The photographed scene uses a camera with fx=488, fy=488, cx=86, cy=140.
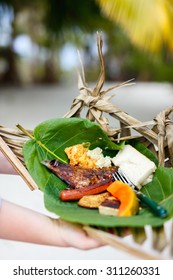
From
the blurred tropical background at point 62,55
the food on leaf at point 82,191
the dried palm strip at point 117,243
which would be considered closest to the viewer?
the dried palm strip at point 117,243

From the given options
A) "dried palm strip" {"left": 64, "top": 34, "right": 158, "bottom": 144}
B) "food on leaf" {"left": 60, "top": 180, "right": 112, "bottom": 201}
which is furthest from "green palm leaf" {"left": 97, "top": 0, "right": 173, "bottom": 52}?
"food on leaf" {"left": 60, "top": 180, "right": 112, "bottom": 201}

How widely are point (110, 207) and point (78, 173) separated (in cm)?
8

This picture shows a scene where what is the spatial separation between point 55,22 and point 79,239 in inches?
163

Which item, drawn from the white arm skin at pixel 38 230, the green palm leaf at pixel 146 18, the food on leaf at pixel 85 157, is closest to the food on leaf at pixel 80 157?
the food on leaf at pixel 85 157

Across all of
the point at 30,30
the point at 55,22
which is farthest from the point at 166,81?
the point at 55,22

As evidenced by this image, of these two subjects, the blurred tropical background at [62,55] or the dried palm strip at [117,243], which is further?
the blurred tropical background at [62,55]

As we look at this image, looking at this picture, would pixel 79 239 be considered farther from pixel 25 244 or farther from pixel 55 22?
pixel 55 22

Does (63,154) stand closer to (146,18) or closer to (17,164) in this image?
(17,164)

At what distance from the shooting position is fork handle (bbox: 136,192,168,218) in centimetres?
55

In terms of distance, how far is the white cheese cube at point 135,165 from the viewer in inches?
24.6

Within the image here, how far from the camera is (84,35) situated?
5453 mm

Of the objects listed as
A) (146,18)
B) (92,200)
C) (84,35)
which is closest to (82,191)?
(92,200)

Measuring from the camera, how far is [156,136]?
65cm

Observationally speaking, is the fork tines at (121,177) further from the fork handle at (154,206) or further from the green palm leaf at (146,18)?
the green palm leaf at (146,18)
